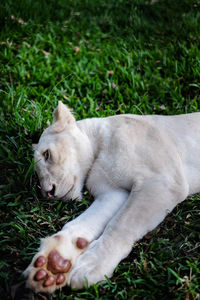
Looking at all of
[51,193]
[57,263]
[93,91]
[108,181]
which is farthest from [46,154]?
[93,91]

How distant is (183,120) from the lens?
12.6ft

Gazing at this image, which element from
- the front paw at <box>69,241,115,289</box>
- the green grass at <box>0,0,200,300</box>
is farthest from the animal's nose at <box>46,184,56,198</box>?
the front paw at <box>69,241,115,289</box>

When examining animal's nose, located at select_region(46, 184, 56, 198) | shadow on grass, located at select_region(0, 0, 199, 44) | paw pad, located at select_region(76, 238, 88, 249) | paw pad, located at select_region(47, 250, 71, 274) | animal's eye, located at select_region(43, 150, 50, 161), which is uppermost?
shadow on grass, located at select_region(0, 0, 199, 44)

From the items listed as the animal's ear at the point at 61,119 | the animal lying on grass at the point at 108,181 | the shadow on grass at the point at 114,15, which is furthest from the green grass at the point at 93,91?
the animal's ear at the point at 61,119

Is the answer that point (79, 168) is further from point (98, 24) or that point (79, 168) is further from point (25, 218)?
point (98, 24)

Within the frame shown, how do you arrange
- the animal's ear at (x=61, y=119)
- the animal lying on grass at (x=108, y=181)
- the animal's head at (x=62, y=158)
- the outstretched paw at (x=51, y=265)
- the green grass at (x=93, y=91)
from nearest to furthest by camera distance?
the outstretched paw at (x=51, y=265) < the animal lying on grass at (x=108, y=181) < the green grass at (x=93, y=91) < the animal's head at (x=62, y=158) < the animal's ear at (x=61, y=119)

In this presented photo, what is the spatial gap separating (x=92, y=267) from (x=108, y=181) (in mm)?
931

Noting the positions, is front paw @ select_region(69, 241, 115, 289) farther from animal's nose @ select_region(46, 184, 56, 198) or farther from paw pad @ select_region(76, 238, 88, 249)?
animal's nose @ select_region(46, 184, 56, 198)

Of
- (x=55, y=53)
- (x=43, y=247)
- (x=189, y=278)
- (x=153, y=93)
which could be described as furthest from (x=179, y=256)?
(x=55, y=53)

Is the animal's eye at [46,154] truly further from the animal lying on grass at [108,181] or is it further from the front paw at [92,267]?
the front paw at [92,267]

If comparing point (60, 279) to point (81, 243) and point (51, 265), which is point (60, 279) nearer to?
point (51, 265)

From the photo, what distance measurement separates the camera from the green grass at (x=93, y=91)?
2822 mm

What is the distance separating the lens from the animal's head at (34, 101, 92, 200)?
343 centimetres

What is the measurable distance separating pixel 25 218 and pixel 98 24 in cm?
484
